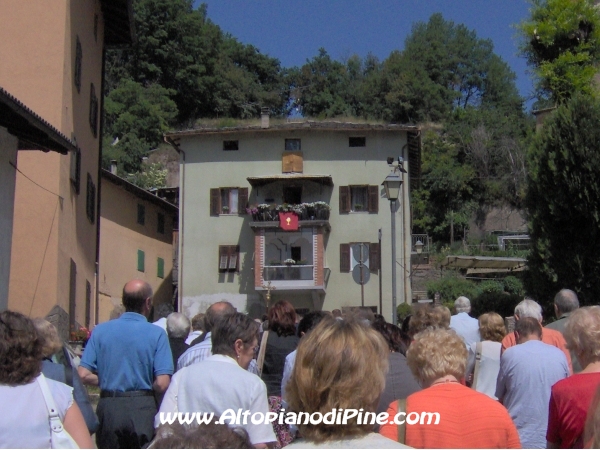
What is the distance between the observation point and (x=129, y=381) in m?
5.96

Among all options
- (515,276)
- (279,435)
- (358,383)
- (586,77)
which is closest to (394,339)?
(279,435)

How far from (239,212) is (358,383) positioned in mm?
38441

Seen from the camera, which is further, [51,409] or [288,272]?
[288,272]

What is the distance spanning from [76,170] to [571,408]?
57.9 feet

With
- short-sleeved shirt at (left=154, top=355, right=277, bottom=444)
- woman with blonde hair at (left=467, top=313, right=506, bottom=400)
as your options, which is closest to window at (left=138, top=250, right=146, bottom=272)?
woman with blonde hair at (left=467, top=313, right=506, bottom=400)

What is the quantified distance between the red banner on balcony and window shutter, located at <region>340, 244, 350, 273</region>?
279 cm

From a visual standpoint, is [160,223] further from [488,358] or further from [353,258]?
[488,358]

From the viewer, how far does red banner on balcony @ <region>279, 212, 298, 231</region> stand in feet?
130

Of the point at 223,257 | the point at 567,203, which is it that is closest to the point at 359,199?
the point at 223,257

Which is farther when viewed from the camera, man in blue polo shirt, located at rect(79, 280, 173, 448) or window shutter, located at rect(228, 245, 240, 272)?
window shutter, located at rect(228, 245, 240, 272)

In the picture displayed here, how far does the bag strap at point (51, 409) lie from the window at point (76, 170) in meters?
16.2

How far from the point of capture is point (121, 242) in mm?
34594

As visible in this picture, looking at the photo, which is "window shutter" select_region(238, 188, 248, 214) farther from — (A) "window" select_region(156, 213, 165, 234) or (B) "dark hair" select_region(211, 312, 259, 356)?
(B) "dark hair" select_region(211, 312, 259, 356)

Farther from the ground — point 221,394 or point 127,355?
point 127,355
